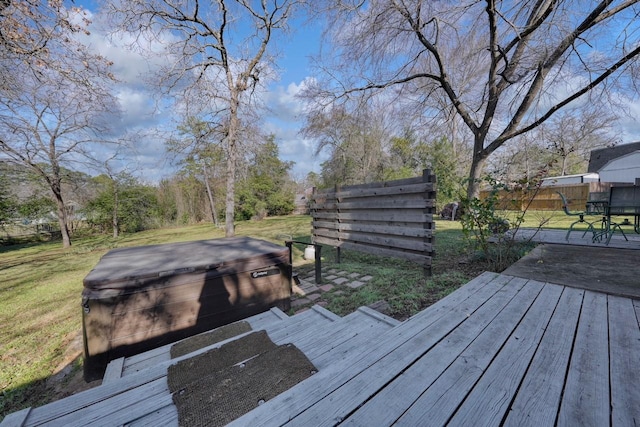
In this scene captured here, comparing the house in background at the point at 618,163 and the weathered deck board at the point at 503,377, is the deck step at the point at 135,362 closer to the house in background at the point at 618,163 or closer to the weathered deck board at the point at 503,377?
the weathered deck board at the point at 503,377

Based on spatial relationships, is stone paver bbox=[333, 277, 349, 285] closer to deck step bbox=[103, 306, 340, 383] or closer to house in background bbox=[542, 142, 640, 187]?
deck step bbox=[103, 306, 340, 383]

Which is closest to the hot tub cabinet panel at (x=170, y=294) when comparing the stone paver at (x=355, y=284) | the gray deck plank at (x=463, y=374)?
the stone paver at (x=355, y=284)

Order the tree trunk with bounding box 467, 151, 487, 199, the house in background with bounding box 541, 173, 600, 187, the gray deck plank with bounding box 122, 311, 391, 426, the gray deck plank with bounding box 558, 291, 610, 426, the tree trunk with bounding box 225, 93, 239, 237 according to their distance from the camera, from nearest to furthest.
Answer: the gray deck plank with bounding box 558, 291, 610, 426 < the gray deck plank with bounding box 122, 311, 391, 426 < the tree trunk with bounding box 467, 151, 487, 199 < the tree trunk with bounding box 225, 93, 239, 237 < the house in background with bounding box 541, 173, 600, 187

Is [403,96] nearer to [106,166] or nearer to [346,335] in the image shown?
[346,335]

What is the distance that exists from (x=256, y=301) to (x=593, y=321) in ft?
8.90

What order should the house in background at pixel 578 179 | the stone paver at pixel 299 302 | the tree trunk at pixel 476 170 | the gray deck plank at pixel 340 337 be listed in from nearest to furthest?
the gray deck plank at pixel 340 337, the stone paver at pixel 299 302, the tree trunk at pixel 476 170, the house in background at pixel 578 179

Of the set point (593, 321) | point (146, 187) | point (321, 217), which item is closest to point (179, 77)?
point (321, 217)

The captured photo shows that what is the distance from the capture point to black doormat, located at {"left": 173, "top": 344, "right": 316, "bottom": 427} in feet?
3.60

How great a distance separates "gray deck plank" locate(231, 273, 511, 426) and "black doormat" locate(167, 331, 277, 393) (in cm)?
62

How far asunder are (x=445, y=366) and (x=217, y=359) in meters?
1.37

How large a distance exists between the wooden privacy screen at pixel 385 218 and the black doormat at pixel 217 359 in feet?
8.51

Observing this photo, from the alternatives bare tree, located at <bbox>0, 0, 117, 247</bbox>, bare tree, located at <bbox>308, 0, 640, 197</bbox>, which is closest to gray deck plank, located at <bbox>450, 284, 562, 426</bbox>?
bare tree, located at <bbox>308, 0, 640, 197</bbox>

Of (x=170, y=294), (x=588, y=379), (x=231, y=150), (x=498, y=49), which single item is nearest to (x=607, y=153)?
(x=498, y=49)

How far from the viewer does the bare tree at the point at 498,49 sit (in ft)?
14.5
